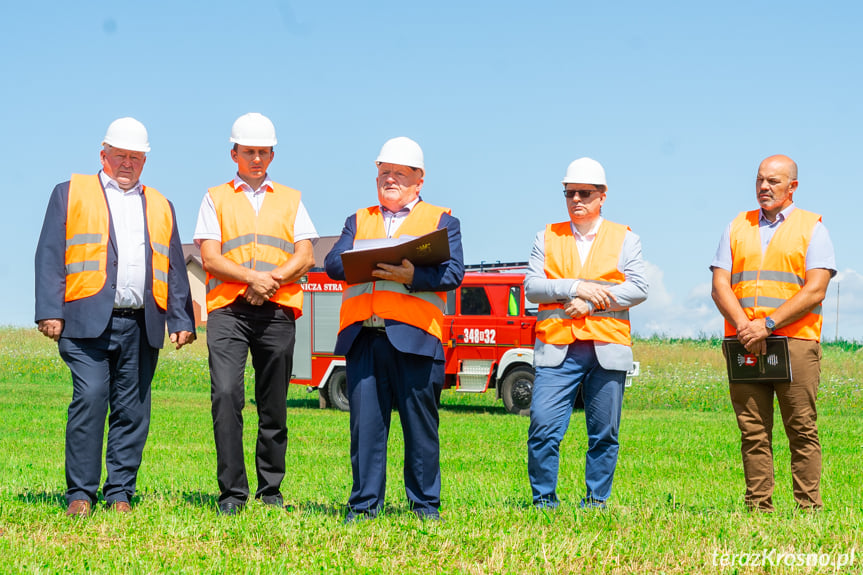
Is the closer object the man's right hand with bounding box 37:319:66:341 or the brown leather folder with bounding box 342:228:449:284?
the brown leather folder with bounding box 342:228:449:284

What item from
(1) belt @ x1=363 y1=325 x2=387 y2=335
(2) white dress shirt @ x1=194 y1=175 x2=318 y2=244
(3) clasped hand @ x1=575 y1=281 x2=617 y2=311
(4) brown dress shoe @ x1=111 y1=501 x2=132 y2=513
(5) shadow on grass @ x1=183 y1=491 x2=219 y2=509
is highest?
(2) white dress shirt @ x1=194 y1=175 x2=318 y2=244

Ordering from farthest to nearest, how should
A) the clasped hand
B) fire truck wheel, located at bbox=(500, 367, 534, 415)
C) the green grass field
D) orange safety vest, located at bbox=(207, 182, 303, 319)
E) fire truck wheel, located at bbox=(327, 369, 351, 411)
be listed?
fire truck wheel, located at bbox=(327, 369, 351, 411) → fire truck wheel, located at bbox=(500, 367, 534, 415) → orange safety vest, located at bbox=(207, 182, 303, 319) → the clasped hand → the green grass field

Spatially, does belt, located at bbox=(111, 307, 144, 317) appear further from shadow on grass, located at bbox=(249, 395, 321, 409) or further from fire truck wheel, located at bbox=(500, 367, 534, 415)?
shadow on grass, located at bbox=(249, 395, 321, 409)

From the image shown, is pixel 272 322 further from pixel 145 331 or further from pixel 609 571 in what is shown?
pixel 609 571

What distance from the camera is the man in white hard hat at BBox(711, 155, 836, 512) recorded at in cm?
591

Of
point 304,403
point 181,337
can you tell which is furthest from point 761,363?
point 304,403

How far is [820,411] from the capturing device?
65.6ft

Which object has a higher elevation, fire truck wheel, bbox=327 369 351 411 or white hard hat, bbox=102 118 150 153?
white hard hat, bbox=102 118 150 153

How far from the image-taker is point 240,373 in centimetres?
588

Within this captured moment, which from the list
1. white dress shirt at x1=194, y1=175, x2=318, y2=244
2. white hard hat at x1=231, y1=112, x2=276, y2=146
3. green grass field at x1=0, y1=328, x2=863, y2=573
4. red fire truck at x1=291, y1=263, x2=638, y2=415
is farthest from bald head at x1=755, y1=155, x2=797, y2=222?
red fire truck at x1=291, y1=263, x2=638, y2=415

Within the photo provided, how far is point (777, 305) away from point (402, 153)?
8.16 feet

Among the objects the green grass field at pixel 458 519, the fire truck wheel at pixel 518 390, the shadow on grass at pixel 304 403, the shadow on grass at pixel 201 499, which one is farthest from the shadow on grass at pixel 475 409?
the shadow on grass at pixel 201 499

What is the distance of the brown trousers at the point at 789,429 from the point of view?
5953 mm

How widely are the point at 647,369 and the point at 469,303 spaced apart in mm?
9310
